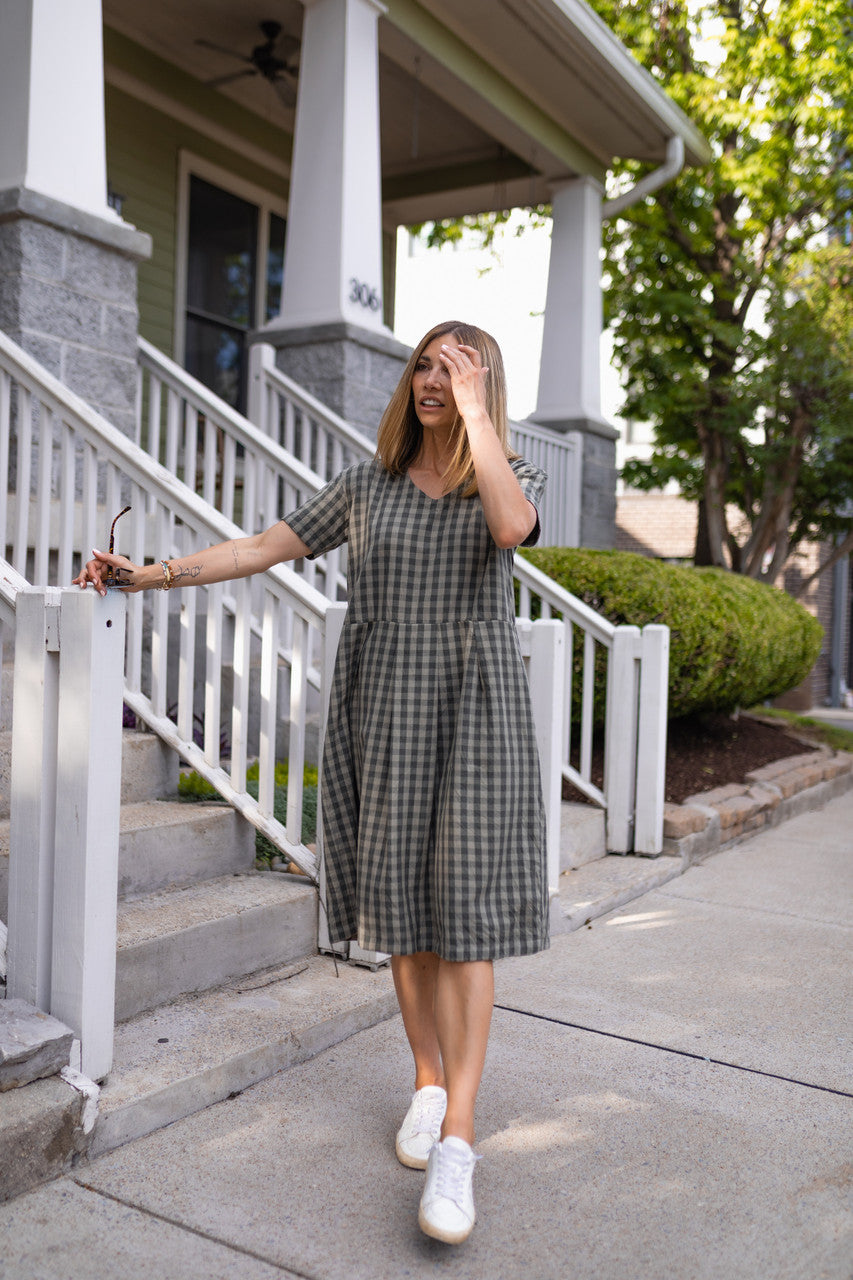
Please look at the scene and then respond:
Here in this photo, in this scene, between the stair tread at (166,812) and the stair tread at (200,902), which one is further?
the stair tread at (166,812)

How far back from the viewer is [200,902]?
3.06 m

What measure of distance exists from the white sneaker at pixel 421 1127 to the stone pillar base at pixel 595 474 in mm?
6477

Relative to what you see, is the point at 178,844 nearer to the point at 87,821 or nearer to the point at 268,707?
the point at 268,707

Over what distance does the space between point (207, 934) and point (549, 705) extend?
4.79 ft

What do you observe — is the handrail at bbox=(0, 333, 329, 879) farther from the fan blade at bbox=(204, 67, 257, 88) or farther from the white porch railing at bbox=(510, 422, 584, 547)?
the white porch railing at bbox=(510, 422, 584, 547)

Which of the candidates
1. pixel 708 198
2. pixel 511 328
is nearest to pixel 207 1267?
pixel 708 198

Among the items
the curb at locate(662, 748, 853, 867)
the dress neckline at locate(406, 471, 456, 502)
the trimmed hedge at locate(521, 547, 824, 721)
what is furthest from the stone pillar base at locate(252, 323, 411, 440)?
the dress neckline at locate(406, 471, 456, 502)

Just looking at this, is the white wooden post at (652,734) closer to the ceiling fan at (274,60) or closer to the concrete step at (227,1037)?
the concrete step at (227,1037)

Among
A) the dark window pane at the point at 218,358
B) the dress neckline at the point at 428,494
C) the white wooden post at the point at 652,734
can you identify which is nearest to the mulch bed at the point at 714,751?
the white wooden post at the point at 652,734

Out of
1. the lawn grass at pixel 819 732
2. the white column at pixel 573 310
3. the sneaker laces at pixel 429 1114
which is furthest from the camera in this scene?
the lawn grass at pixel 819 732

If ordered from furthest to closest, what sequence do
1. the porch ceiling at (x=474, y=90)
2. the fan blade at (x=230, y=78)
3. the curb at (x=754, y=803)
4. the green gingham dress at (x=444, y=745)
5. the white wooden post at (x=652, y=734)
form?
the fan blade at (x=230, y=78) → the porch ceiling at (x=474, y=90) → the curb at (x=754, y=803) → the white wooden post at (x=652, y=734) → the green gingham dress at (x=444, y=745)

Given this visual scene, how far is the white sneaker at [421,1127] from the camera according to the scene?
222 centimetres

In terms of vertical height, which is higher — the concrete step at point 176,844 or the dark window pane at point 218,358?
the dark window pane at point 218,358

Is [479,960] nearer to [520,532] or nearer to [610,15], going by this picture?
[520,532]
